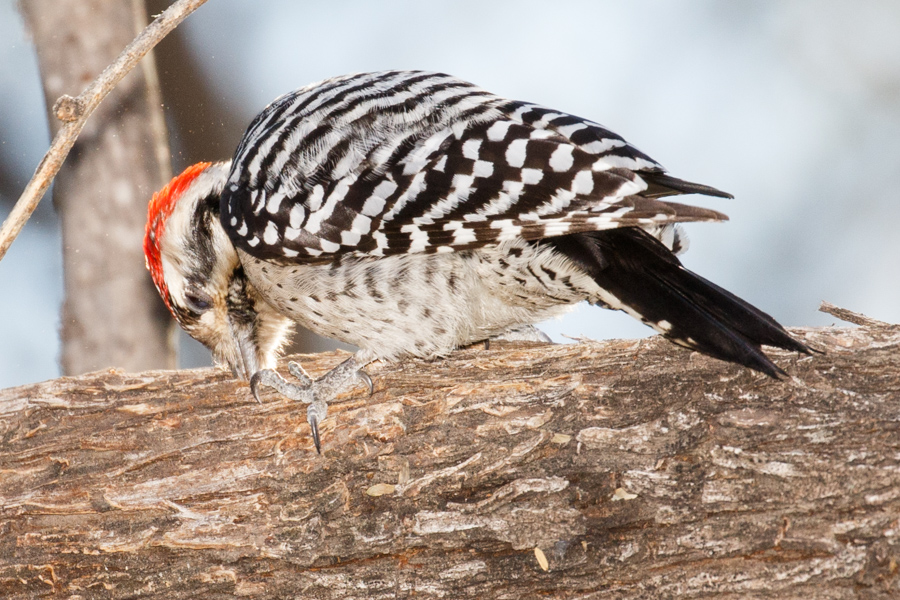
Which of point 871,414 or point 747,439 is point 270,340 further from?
point 871,414

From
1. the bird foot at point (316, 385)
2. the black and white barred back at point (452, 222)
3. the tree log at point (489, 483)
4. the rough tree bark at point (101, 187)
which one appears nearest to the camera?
the tree log at point (489, 483)

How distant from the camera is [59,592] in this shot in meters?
2.03

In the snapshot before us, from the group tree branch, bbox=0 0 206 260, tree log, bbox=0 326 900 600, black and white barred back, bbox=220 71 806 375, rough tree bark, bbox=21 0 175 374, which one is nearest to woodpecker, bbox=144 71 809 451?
black and white barred back, bbox=220 71 806 375

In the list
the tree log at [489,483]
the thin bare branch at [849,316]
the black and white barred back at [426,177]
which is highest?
the black and white barred back at [426,177]

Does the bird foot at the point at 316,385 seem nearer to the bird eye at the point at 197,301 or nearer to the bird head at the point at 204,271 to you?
the bird head at the point at 204,271

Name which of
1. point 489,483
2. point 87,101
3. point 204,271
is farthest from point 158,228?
point 489,483

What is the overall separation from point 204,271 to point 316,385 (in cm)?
77

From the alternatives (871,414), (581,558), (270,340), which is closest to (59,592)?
(270,340)

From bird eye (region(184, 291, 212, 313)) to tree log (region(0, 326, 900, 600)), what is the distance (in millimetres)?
425

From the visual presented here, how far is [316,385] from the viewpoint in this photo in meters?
2.22

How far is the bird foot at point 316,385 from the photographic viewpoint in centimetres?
220

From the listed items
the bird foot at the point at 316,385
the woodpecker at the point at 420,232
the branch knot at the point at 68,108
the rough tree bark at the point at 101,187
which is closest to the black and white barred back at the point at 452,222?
the woodpecker at the point at 420,232

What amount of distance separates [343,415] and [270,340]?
32.3 inches

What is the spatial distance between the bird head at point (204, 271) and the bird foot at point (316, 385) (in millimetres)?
243
